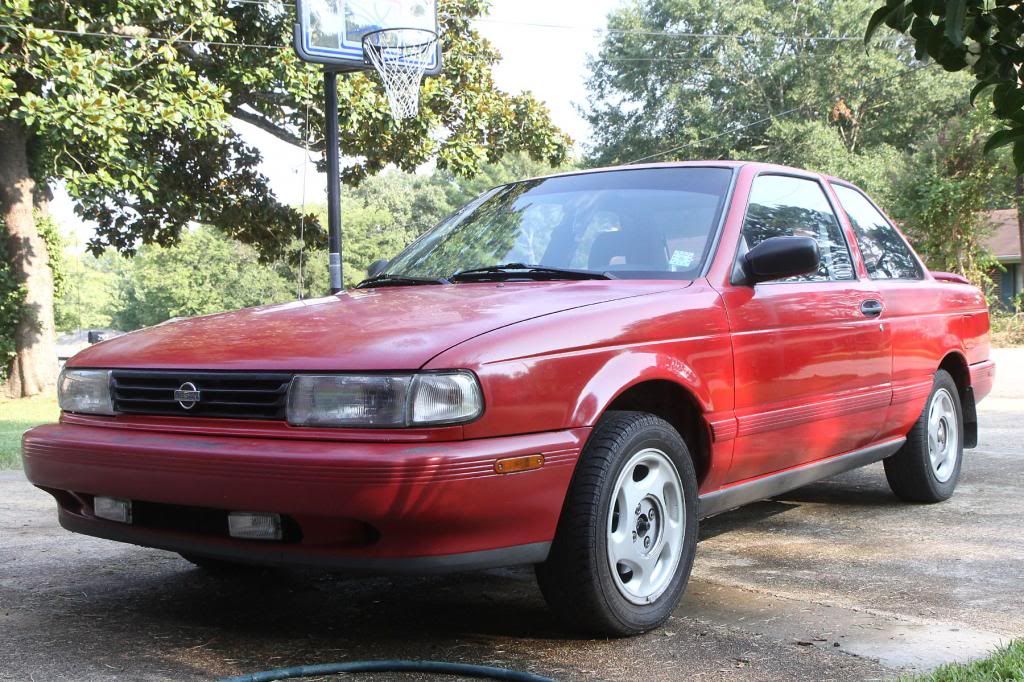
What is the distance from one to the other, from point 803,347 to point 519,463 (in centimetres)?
183

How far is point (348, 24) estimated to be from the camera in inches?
500

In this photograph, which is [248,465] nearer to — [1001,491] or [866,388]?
[866,388]

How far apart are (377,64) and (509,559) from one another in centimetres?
1060

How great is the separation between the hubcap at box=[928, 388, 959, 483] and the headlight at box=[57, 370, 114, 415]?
4.11 metres

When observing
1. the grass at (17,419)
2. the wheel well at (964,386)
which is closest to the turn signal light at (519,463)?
the wheel well at (964,386)

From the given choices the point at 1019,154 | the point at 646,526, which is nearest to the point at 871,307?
the point at 646,526

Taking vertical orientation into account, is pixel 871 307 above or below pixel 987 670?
above

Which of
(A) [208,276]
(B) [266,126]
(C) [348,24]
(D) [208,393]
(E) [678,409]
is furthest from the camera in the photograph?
(A) [208,276]

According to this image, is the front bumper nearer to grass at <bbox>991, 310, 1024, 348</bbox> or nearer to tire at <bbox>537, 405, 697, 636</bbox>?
tire at <bbox>537, 405, 697, 636</bbox>

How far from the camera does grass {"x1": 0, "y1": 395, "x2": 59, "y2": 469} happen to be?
8.97m

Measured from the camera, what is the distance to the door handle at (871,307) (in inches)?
198

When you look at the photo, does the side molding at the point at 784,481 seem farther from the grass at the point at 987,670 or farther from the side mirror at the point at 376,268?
the side mirror at the point at 376,268

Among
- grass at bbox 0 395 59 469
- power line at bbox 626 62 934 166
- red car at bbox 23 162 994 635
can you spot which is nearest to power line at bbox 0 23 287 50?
grass at bbox 0 395 59 469

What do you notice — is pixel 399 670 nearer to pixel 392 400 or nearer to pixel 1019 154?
pixel 392 400
